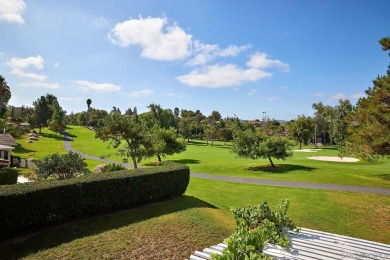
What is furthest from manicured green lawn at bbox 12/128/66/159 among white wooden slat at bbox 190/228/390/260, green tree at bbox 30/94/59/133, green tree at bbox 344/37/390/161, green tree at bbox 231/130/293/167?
white wooden slat at bbox 190/228/390/260

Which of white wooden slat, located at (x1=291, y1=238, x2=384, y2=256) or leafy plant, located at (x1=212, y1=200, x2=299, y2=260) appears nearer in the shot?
leafy plant, located at (x1=212, y1=200, x2=299, y2=260)

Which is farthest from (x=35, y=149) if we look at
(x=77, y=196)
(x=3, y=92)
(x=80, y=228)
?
(x=80, y=228)

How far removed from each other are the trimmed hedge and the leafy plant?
28.7ft

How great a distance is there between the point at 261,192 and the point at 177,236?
11.8m

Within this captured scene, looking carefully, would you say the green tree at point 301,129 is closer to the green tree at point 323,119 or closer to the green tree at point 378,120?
the green tree at point 323,119

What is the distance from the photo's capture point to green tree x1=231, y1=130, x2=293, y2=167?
111 ft

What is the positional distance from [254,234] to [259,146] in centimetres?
2989

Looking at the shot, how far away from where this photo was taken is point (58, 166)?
20.4m

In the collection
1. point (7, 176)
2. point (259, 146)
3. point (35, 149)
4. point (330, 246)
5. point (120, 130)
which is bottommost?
point (35, 149)

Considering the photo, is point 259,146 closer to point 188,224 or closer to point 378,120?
point 378,120

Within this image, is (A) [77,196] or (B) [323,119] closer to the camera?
(A) [77,196]

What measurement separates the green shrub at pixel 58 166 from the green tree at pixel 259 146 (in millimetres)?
20590

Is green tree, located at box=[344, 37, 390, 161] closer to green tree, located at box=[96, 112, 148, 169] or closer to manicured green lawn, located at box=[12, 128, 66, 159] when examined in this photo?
green tree, located at box=[96, 112, 148, 169]

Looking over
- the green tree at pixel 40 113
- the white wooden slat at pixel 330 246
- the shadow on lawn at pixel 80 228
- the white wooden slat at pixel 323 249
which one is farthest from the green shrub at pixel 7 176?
the green tree at pixel 40 113
